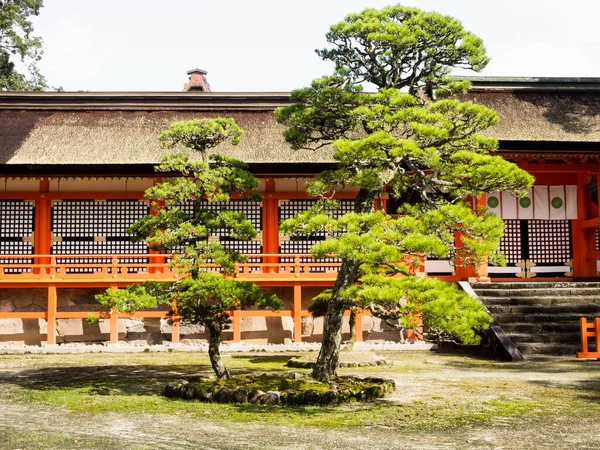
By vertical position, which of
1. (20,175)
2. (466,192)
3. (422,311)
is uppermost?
(20,175)

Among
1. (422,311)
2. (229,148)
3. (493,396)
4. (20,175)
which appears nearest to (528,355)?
(493,396)

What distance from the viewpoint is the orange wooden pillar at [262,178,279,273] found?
20047mm

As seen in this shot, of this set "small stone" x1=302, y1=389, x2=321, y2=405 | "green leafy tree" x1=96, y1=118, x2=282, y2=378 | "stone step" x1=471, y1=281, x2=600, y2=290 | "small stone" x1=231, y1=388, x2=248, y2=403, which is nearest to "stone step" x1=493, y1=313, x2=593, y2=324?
"stone step" x1=471, y1=281, x2=600, y2=290

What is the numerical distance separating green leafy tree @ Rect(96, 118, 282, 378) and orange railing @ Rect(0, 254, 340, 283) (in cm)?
539

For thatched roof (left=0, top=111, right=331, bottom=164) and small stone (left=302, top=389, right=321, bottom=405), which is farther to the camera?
thatched roof (left=0, top=111, right=331, bottom=164)

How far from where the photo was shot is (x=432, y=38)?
11.7 m

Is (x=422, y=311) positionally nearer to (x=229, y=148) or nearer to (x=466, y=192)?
(x=466, y=192)

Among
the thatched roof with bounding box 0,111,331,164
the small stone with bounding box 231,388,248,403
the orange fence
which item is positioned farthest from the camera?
the thatched roof with bounding box 0,111,331,164

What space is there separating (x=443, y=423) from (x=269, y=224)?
11.9 metres

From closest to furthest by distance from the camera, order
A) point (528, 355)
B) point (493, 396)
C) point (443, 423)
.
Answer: point (443, 423), point (493, 396), point (528, 355)

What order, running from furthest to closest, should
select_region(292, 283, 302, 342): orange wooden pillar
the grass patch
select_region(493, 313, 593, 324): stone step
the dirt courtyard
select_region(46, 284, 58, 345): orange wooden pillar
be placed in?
select_region(292, 283, 302, 342): orange wooden pillar
select_region(46, 284, 58, 345): orange wooden pillar
select_region(493, 313, 593, 324): stone step
the grass patch
the dirt courtyard

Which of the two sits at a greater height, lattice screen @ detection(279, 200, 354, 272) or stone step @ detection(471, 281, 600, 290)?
lattice screen @ detection(279, 200, 354, 272)

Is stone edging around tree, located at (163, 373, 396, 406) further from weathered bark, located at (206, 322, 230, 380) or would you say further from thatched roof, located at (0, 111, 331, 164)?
thatched roof, located at (0, 111, 331, 164)

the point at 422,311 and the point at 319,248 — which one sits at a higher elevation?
the point at 319,248
